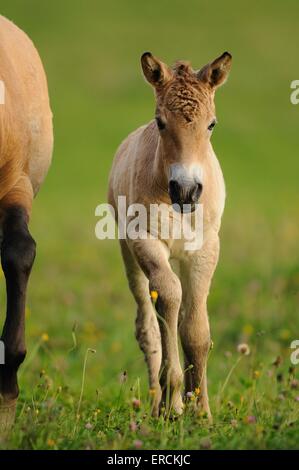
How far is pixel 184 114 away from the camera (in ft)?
18.2

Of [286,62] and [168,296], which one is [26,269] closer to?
[168,296]

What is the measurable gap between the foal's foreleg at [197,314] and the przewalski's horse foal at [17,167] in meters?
1.04

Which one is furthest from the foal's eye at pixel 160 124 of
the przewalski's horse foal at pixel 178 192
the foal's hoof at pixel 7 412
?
the foal's hoof at pixel 7 412

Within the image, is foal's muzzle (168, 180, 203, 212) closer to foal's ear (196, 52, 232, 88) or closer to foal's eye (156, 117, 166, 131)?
foal's eye (156, 117, 166, 131)

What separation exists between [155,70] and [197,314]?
4.99 feet

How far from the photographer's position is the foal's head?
5418mm

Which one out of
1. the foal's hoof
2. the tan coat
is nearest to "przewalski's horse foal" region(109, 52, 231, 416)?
the tan coat

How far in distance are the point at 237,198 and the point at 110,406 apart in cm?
1934

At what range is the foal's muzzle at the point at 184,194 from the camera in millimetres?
5305

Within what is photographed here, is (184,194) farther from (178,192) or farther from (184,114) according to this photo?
(184,114)

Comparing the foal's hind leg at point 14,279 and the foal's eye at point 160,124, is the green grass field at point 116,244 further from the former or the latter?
the foal's eye at point 160,124

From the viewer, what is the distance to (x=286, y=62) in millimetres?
44281

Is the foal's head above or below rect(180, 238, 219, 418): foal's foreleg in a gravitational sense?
above

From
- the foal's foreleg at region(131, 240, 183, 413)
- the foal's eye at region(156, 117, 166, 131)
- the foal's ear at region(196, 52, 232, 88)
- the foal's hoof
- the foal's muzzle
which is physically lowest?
the foal's hoof
